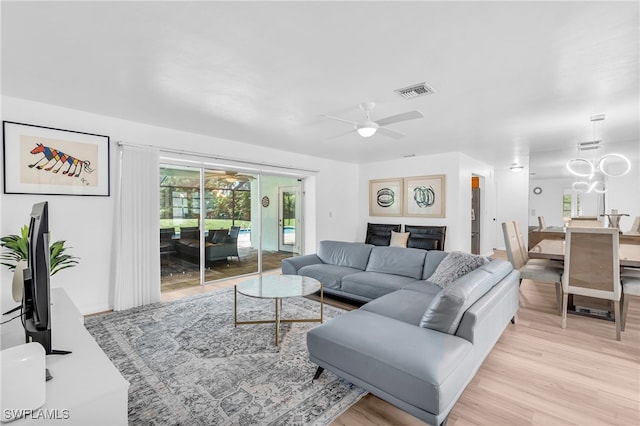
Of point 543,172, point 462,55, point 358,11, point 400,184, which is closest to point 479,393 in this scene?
point 462,55

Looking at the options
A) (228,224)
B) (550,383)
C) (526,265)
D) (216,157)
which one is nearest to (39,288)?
(550,383)

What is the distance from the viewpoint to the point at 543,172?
6.00m

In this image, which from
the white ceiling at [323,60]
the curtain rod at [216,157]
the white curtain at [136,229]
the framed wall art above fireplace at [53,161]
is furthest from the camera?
the curtain rod at [216,157]

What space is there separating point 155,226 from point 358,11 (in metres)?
3.68

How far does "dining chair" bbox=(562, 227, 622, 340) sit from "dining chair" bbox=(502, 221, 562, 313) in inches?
13.1

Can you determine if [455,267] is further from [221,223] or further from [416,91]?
[221,223]

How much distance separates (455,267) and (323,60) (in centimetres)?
243

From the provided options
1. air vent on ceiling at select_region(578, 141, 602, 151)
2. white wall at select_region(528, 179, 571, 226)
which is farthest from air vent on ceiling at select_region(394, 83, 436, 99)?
white wall at select_region(528, 179, 571, 226)

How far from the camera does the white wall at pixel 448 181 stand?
5922 millimetres

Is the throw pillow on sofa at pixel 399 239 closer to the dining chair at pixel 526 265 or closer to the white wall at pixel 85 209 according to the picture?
the dining chair at pixel 526 265

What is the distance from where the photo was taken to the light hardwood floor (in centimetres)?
186

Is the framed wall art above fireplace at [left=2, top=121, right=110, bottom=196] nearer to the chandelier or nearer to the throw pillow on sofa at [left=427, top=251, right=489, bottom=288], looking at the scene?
the throw pillow on sofa at [left=427, top=251, right=489, bottom=288]

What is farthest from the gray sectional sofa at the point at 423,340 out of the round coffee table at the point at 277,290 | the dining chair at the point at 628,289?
the dining chair at the point at 628,289

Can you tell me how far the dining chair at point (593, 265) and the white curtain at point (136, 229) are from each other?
5027mm
